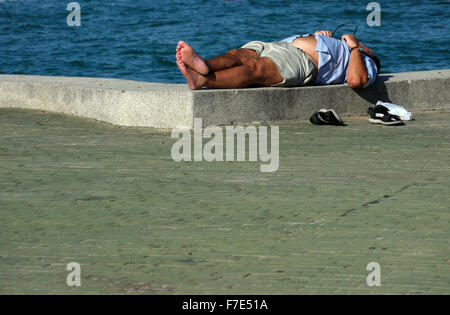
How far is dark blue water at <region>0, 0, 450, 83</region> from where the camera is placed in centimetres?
2336

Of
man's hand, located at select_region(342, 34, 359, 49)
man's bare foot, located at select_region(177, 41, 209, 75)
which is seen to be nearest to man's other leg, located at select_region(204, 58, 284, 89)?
man's bare foot, located at select_region(177, 41, 209, 75)

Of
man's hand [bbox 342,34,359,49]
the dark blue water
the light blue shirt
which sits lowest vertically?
the light blue shirt

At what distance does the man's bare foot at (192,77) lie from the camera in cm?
736

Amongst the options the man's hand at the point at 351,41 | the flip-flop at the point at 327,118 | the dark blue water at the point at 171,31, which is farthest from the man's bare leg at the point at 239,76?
the dark blue water at the point at 171,31

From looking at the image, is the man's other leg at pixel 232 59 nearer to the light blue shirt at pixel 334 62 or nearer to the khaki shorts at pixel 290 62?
the khaki shorts at pixel 290 62

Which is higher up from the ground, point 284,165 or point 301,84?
point 301,84

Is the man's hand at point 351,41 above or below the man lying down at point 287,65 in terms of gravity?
above

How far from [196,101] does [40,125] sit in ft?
4.99

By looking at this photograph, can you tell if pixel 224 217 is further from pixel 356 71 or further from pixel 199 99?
pixel 356 71

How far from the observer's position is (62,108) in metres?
8.36

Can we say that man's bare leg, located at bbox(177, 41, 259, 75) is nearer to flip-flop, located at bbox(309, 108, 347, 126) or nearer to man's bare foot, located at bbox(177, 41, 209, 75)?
man's bare foot, located at bbox(177, 41, 209, 75)
